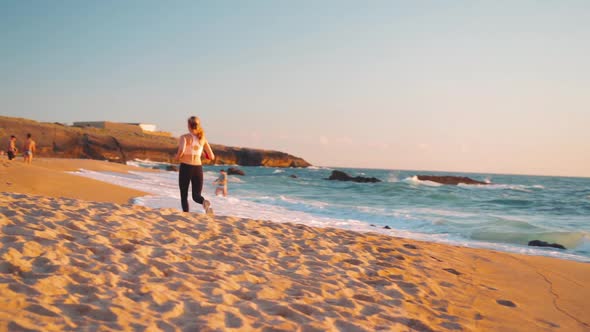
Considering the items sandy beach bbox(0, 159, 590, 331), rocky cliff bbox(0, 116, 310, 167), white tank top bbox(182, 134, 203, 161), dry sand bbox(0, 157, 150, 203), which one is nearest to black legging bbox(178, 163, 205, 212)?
white tank top bbox(182, 134, 203, 161)

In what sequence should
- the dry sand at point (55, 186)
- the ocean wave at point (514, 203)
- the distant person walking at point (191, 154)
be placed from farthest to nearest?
the ocean wave at point (514, 203), the dry sand at point (55, 186), the distant person walking at point (191, 154)

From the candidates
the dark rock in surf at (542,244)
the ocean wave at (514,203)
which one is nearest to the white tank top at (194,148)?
the dark rock in surf at (542,244)

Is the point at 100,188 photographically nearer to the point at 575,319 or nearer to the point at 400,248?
the point at 400,248

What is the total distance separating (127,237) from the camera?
211 inches

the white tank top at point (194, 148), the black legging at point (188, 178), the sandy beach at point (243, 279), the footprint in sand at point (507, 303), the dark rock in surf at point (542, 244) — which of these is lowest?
the dark rock in surf at point (542, 244)

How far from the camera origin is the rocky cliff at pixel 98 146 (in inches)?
2196

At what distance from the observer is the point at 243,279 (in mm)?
4387

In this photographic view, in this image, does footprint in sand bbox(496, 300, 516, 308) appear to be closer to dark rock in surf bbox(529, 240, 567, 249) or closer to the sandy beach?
the sandy beach

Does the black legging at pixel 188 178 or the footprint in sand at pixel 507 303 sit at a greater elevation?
the black legging at pixel 188 178

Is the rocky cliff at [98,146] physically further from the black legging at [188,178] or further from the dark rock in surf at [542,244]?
the dark rock in surf at [542,244]

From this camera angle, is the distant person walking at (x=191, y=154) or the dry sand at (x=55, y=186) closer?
the distant person walking at (x=191, y=154)

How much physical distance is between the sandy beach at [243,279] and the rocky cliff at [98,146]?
55.3 metres

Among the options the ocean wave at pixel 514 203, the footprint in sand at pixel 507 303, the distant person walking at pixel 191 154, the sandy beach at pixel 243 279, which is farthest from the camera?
the ocean wave at pixel 514 203

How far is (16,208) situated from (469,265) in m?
6.67
